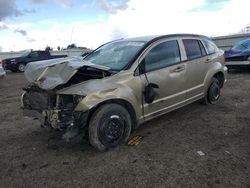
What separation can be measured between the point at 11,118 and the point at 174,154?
4.19 meters

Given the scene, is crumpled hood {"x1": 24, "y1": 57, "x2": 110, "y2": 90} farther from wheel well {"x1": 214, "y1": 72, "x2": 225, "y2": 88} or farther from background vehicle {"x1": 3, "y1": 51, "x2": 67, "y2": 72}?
background vehicle {"x1": 3, "y1": 51, "x2": 67, "y2": 72}

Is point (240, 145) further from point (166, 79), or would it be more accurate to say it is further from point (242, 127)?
point (166, 79)

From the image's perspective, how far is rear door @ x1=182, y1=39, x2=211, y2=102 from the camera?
629 centimetres

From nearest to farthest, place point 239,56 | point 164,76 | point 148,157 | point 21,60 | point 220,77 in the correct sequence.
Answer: point 148,157
point 164,76
point 220,77
point 239,56
point 21,60

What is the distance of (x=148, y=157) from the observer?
4.54 meters

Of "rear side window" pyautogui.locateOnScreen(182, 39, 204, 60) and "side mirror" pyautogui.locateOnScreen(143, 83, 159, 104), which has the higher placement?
"rear side window" pyautogui.locateOnScreen(182, 39, 204, 60)

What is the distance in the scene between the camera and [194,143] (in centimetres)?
499

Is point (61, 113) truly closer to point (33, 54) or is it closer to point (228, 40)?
point (228, 40)

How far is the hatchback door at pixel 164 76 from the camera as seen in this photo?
212 inches

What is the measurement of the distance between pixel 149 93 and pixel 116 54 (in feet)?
3.62

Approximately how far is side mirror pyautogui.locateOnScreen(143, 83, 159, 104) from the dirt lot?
664 mm

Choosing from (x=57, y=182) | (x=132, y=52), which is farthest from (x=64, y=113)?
(x=132, y=52)

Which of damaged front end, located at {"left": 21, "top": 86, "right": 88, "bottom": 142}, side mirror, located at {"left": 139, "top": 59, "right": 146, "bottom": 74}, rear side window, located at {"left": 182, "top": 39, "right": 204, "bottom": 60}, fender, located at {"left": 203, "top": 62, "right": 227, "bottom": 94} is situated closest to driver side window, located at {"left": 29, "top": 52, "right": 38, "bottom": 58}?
fender, located at {"left": 203, "top": 62, "right": 227, "bottom": 94}

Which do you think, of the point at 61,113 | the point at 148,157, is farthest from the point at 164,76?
the point at 61,113
